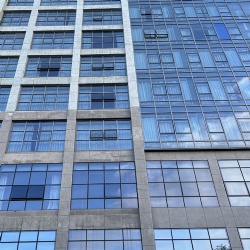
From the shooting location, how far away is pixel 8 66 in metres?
33.0

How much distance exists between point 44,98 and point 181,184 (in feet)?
52.0

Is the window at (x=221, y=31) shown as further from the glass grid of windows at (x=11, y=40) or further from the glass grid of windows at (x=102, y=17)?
the glass grid of windows at (x=11, y=40)

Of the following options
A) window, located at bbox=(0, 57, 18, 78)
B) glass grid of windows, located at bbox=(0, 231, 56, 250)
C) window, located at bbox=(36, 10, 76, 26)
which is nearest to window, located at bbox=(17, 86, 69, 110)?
window, located at bbox=(0, 57, 18, 78)

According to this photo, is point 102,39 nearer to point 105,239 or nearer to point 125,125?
point 125,125

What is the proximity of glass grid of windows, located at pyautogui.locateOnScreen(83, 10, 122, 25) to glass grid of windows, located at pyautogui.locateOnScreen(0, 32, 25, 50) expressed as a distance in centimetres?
814

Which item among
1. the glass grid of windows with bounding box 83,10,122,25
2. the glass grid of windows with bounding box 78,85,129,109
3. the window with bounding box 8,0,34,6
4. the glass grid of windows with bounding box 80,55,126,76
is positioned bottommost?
the glass grid of windows with bounding box 78,85,129,109

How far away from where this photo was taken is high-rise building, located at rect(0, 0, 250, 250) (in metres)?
22.0

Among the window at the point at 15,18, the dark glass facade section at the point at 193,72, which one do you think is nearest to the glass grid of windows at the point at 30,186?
the dark glass facade section at the point at 193,72

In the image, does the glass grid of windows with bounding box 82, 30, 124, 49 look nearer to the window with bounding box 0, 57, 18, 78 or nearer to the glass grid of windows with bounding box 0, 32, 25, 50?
the glass grid of windows with bounding box 0, 32, 25, 50

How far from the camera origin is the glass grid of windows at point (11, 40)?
116 feet

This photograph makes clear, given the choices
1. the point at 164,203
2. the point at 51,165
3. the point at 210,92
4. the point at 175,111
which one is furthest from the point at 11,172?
the point at 210,92

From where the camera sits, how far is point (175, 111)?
2877cm

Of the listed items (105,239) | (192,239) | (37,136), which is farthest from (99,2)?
(192,239)

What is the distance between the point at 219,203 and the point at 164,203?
13.6 feet
